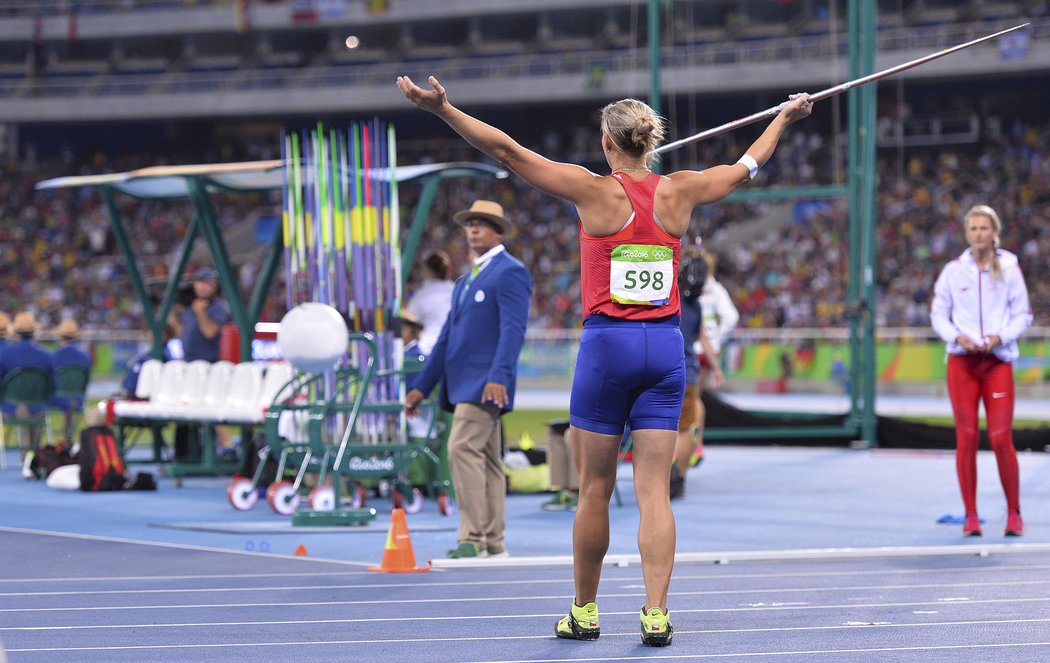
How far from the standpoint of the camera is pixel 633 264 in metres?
5.14

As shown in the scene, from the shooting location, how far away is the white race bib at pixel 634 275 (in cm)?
513

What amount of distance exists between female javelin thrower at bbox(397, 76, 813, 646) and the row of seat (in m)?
6.10

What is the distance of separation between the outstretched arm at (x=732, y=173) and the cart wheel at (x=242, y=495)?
6.01 meters

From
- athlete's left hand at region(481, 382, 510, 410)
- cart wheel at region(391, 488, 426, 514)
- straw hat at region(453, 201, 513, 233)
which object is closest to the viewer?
athlete's left hand at region(481, 382, 510, 410)

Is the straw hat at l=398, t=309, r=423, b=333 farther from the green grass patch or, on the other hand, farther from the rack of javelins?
the green grass patch

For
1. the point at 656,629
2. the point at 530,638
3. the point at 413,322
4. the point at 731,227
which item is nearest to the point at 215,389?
the point at 413,322

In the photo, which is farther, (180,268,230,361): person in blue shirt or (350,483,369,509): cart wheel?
(180,268,230,361): person in blue shirt

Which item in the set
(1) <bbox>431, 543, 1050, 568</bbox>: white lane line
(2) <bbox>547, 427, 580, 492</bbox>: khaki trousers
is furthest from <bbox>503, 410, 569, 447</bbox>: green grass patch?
(1) <bbox>431, 543, 1050, 568</bbox>: white lane line

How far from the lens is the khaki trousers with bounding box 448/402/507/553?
769cm

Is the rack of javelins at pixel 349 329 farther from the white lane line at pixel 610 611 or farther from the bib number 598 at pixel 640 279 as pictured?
the bib number 598 at pixel 640 279

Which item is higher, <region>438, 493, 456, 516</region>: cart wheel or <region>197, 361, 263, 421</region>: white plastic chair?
<region>197, 361, 263, 421</region>: white plastic chair

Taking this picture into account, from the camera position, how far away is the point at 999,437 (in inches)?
340

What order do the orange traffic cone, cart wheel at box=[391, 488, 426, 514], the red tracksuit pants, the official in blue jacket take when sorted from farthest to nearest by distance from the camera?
cart wheel at box=[391, 488, 426, 514] → the red tracksuit pants → the official in blue jacket → the orange traffic cone

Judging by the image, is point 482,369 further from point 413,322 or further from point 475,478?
point 413,322
